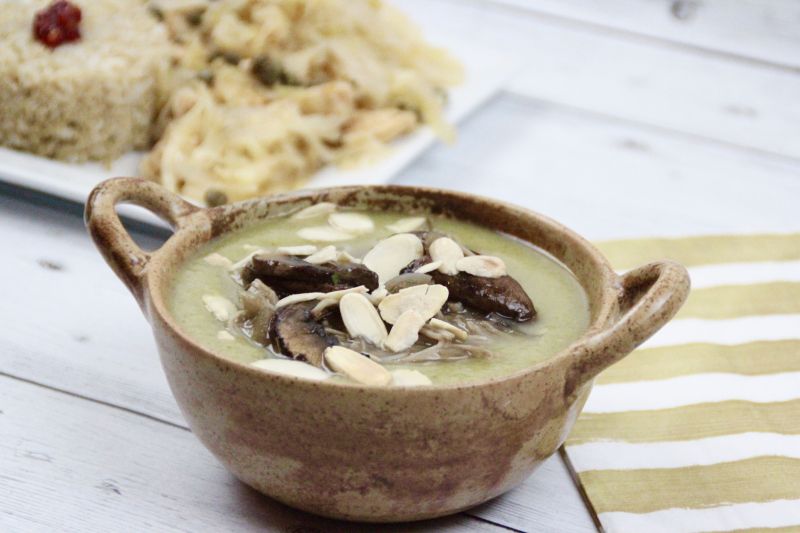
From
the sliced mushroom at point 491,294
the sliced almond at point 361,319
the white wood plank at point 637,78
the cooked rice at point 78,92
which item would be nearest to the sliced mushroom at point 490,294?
the sliced mushroom at point 491,294

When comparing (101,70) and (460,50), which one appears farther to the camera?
(460,50)

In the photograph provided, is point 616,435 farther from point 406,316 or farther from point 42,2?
point 42,2

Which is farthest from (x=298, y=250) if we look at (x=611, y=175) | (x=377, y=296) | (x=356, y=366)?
(x=611, y=175)

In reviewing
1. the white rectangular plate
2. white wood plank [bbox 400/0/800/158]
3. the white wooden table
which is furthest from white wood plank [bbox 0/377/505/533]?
white wood plank [bbox 400/0/800/158]

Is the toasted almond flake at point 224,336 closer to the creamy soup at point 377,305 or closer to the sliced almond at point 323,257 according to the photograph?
the creamy soup at point 377,305

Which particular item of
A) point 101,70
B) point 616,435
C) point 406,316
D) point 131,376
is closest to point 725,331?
point 616,435
